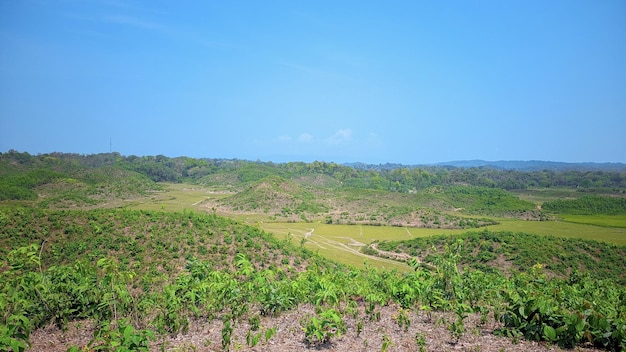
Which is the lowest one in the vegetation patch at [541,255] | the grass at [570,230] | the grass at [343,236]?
the grass at [570,230]

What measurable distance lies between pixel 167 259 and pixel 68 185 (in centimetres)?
6955

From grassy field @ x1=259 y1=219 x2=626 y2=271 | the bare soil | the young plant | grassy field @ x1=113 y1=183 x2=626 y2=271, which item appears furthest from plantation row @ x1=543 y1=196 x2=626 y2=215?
the young plant

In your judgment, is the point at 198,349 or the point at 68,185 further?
the point at 68,185

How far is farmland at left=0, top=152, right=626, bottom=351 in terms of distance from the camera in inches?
300

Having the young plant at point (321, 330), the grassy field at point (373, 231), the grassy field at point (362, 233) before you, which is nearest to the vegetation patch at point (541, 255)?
the grassy field at point (373, 231)

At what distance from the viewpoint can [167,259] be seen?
880 inches

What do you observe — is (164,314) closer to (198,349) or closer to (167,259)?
(198,349)

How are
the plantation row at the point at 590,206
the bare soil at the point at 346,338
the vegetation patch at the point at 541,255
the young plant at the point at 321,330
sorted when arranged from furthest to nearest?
the plantation row at the point at 590,206 → the vegetation patch at the point at 541,255 → the bare soil at the point at 346,338 → the young plant at the point at 321,330

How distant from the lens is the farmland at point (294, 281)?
25.0ft

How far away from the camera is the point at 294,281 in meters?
11.0

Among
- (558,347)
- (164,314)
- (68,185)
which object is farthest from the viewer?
(68,185)

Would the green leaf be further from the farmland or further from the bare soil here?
the bare soil

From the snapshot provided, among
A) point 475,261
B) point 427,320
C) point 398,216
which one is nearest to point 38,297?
point 427,320

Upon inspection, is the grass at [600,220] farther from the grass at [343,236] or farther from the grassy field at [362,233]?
the grass at [343,236]
